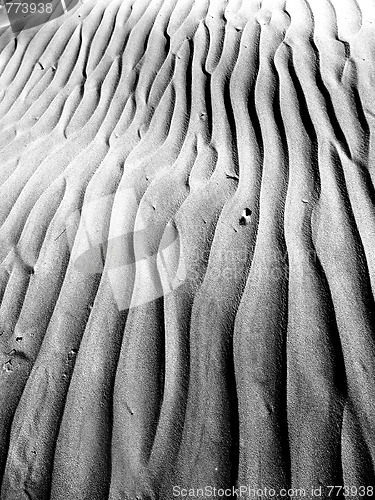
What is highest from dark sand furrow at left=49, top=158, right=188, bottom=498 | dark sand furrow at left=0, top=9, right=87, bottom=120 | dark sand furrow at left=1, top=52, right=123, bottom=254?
dark sand furrow at left=0, top=9, right=87, bottom=120

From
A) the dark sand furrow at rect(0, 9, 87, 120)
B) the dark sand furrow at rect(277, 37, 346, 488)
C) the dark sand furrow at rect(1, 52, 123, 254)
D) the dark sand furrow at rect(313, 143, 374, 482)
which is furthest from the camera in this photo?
the dark sand furrow at rect(0, 9, 87, 120)

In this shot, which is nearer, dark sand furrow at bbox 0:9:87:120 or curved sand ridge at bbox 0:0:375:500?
curved sand ridge at bbox 0:0:375:500

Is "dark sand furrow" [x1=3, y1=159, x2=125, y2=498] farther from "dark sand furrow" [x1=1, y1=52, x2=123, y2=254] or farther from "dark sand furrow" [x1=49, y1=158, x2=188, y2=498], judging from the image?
"dark sand furrow" [x1=1, y1=52, x2=123, y2=254]

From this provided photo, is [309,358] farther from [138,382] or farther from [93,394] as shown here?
[93,394]

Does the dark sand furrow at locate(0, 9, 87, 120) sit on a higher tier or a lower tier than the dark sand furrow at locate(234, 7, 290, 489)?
higher

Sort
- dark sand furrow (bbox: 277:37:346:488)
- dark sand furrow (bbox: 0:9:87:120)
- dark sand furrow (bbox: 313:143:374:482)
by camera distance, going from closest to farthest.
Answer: dark sand furrow (bbox: 277:37:346:488), dark sand furrow (bbox: 313:143:374:482), dark sand furrow (bbox: 0:9:87:120)

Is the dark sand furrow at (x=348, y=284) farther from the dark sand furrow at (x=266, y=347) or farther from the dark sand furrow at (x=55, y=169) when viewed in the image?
the dark sand furrow at (x=55, y=169)

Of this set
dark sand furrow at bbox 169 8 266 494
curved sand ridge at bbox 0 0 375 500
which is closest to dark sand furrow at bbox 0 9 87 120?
curved sand ridge at bbox 0 0 375 500

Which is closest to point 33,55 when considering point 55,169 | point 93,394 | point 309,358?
point 55,169
